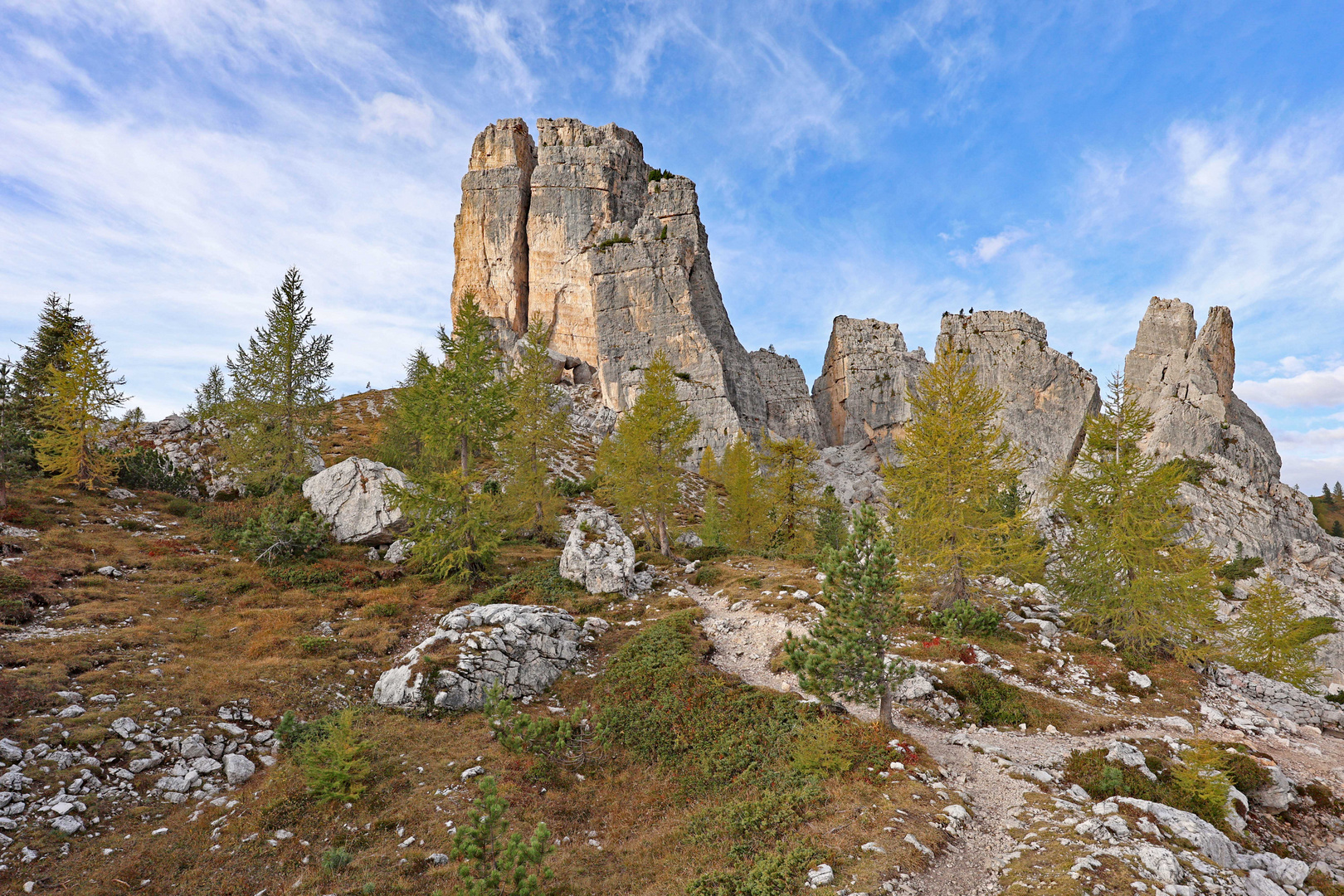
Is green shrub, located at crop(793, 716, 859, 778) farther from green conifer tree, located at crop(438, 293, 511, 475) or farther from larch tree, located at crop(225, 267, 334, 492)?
larch tree, located at crop(225, 267, 334, 492)

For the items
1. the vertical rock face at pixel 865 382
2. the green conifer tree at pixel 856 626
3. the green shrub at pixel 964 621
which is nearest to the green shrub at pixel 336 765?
the green conifer tree at pixel 856 626

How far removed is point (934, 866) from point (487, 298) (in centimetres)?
9655

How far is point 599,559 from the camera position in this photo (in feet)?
76.5

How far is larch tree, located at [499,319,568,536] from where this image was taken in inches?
1204

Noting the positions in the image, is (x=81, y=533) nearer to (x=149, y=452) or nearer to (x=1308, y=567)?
(x=149, y=452)

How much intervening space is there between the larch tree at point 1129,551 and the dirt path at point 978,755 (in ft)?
13.7

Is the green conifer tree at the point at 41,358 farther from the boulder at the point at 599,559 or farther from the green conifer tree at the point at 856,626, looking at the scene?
the green conifer tree at the point at 856,626

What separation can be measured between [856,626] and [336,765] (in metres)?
11.1

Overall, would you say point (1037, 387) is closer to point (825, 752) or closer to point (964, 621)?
point (964, 621)

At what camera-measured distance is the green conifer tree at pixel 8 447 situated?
73.4 ft

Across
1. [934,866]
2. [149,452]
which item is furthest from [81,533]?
[934,866]

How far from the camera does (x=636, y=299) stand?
83.9m

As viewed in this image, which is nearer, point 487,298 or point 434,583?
point 434,583

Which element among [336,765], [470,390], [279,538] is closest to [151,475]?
[279,538]
